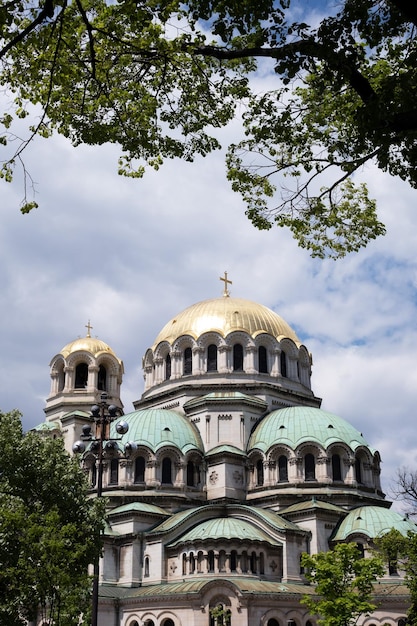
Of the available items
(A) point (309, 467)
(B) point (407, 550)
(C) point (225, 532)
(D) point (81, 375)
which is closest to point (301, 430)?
(A) point (309, 467)

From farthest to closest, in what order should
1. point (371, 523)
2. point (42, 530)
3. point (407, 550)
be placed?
point (371, 523) → point (407, 550) → point (42, 530)

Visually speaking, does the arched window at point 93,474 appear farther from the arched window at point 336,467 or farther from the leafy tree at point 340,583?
the leafy tree at point 340,583

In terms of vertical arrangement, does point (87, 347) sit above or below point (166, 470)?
above

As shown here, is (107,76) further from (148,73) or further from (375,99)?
(375,99)

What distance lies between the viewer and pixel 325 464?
51.7 meters

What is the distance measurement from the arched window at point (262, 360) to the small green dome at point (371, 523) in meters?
13.6

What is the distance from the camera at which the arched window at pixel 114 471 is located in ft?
176

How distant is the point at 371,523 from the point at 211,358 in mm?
17637

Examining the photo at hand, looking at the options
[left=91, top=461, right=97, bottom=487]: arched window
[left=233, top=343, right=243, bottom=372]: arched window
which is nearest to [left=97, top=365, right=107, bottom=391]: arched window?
[left=91, top=461, right=97, bottom=487]: arched window

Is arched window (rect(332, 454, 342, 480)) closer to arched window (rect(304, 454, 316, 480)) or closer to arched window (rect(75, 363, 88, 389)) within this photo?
arched window (rect(304, 454, 316, 480))

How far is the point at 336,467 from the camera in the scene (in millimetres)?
52812

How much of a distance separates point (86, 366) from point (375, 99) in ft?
179

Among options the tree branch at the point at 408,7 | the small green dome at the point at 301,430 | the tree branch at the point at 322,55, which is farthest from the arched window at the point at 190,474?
the tree branch at the point at 408,7

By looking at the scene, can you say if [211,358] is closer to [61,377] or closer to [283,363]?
[283,363]
